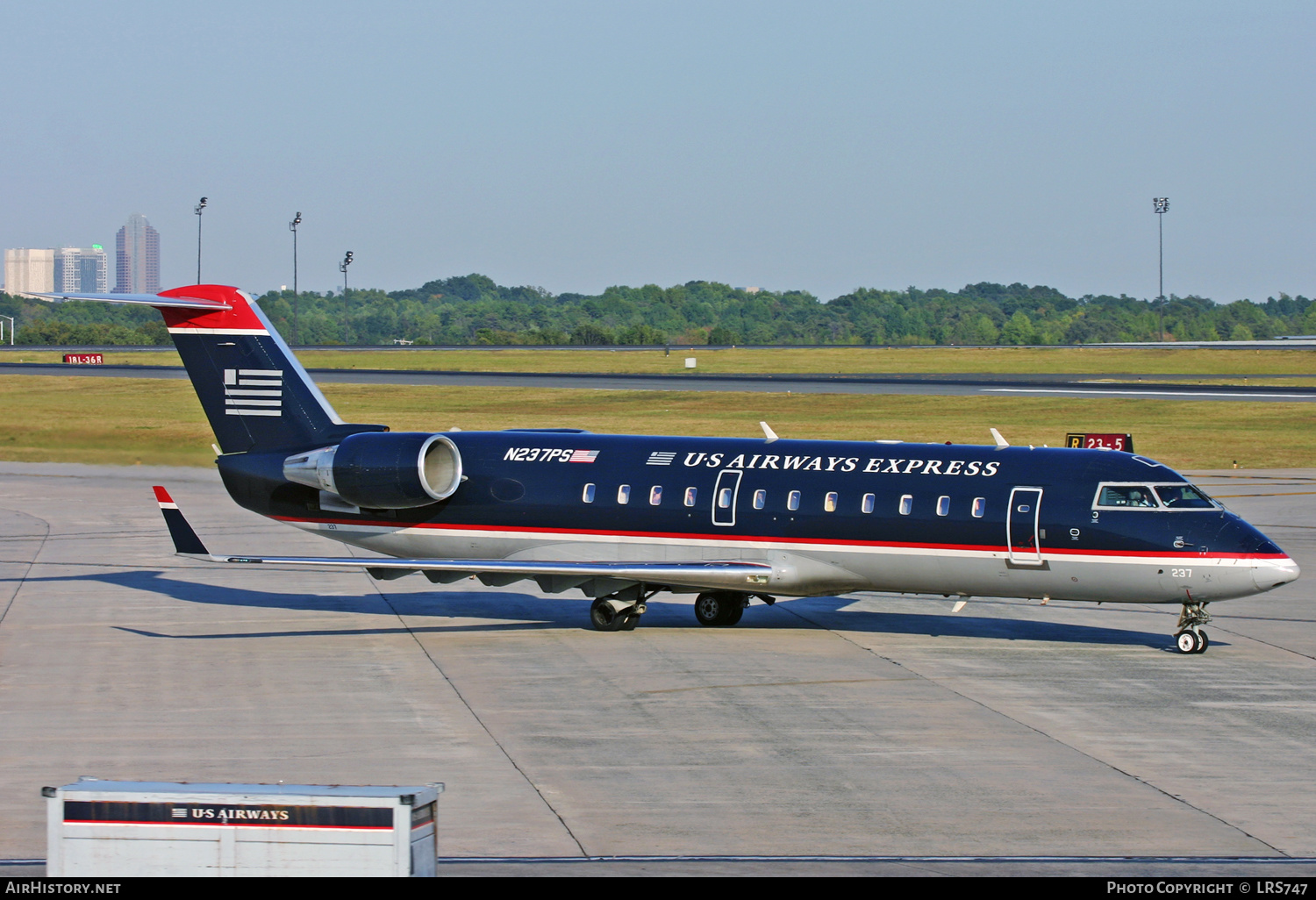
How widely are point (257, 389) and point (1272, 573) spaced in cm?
1731

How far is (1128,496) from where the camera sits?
22484 millimetres

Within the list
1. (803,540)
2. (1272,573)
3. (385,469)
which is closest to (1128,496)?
(1272,573)

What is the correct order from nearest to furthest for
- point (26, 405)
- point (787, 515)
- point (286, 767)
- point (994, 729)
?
point (286, 767) < point (994, 729) < point (787, 515) < point (26, 405)

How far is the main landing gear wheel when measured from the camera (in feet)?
83.5

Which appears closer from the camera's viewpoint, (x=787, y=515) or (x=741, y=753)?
(x=741, y=753)

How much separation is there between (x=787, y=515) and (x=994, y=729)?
6.77 m

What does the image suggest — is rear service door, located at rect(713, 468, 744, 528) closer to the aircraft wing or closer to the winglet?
the aircraft wing

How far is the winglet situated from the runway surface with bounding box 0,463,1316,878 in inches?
63.2

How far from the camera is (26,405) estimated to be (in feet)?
240

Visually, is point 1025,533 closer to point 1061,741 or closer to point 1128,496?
point 1128,496

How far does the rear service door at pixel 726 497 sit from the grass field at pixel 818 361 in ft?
285

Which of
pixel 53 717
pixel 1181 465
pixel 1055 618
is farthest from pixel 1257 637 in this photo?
pixel 1181 465
